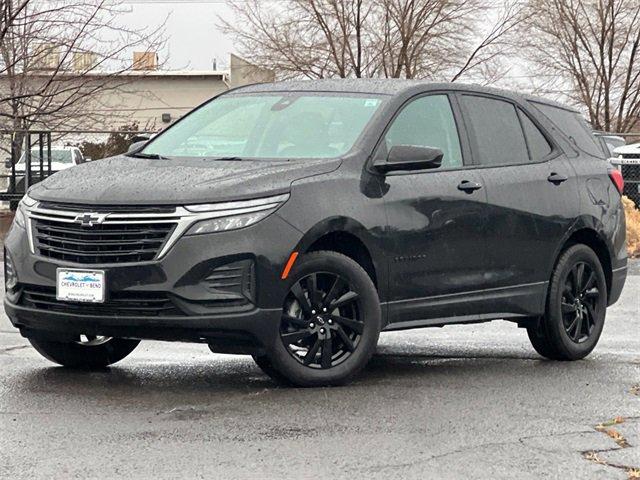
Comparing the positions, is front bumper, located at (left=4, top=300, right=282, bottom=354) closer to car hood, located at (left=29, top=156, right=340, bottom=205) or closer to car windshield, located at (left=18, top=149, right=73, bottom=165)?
car hood, located at (left=29, top=156, right=340, bottom=205)

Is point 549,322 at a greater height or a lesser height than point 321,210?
lesser

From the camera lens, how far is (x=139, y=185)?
7.01m

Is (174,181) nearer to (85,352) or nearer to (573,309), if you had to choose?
(85,352)

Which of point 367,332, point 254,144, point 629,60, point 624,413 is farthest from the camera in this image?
point 629,60

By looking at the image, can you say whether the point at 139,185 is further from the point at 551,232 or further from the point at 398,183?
the point at 551,232

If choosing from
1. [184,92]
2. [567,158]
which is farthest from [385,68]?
[567,158]

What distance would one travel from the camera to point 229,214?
686cm

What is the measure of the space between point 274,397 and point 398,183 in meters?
1.46

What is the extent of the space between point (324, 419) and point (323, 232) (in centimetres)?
113

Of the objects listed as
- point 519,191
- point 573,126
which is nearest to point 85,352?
point 519,191

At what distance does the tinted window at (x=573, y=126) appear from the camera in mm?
9258

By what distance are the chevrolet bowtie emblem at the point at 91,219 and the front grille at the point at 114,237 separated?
1cm

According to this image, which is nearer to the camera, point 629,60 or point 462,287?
point 462,287

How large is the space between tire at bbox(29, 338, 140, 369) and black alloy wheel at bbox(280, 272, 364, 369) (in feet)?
4.43
